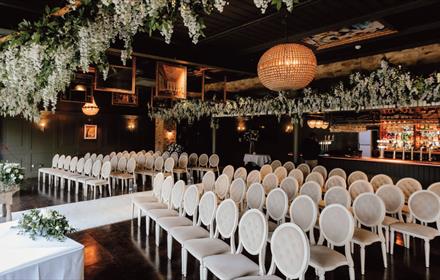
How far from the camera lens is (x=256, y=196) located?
5.07 meters

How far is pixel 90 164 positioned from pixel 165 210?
504 centimetres

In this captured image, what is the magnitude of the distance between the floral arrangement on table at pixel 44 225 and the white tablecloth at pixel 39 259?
67 mm

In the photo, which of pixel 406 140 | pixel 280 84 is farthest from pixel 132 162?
pixel 406 140

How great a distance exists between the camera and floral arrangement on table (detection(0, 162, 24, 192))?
16.4 ft

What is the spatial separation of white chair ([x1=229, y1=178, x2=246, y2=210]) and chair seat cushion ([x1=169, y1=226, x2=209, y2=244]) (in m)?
1.38

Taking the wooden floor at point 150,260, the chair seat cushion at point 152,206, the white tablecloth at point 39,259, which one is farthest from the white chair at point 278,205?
the white tablecloth at point 39,259

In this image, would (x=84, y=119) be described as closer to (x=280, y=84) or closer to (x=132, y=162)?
(x=132, y=162)

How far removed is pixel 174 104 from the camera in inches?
534

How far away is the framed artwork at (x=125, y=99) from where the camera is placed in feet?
45.8

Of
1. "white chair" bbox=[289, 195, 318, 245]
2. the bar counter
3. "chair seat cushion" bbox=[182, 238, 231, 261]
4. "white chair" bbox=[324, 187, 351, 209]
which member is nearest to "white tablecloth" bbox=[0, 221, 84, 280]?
"chair seat cushion" bbox=[182, 238, 231, 261]

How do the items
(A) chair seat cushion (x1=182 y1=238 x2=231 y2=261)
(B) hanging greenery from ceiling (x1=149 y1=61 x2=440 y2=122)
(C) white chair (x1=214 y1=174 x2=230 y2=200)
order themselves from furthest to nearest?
(B) hanging greenery from ceiling (x1=149 y1=61 x2=440 y2=122) < (C) white chair (x1=214 y1=174 x2=230 y2=200) < (A) chair seat cushion (x1=182 y1=238 x2=231 y2=261)

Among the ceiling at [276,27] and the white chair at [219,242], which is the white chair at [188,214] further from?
the ceiling at [276,27]

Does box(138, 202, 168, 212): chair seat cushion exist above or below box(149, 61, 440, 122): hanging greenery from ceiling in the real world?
below

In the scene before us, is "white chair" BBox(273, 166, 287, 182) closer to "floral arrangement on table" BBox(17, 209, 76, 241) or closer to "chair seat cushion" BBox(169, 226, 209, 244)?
"chair seat cushion" BBox(169, 226, 209, 244)
